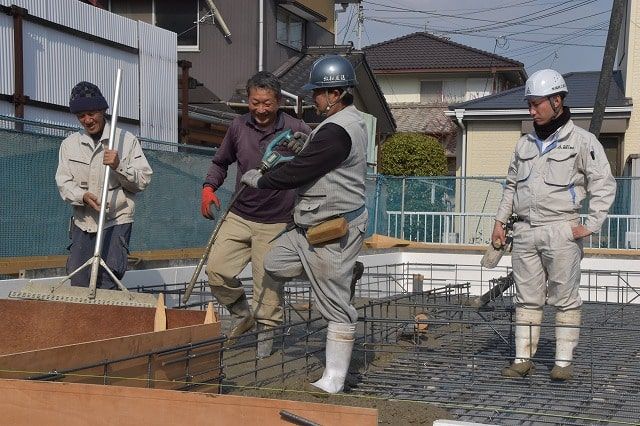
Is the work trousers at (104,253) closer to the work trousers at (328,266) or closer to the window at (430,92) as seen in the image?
the work trousers at (328,266)

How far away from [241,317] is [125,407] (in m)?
2.58

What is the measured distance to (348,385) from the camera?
4637 mm

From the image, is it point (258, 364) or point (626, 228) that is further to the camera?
point (626, 228)

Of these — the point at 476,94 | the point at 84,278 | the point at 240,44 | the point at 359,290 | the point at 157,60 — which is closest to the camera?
the point at 84,278

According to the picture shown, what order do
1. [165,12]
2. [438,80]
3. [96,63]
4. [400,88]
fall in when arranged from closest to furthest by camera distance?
1. [96,63]
2. [165,12]
3. [438,80]
4. [400,88]

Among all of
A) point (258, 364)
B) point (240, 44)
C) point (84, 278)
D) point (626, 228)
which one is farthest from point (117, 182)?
point (240, 44)

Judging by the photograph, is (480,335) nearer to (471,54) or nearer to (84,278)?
(84,278)

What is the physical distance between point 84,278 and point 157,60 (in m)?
8.16

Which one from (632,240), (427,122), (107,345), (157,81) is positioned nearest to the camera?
(107,345)

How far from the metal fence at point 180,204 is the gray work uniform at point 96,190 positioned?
1218 millimetres

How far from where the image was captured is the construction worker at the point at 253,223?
5.45 metres

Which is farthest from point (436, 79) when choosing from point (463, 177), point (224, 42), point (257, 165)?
point (257, 165)

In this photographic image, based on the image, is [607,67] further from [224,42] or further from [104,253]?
[104,253]

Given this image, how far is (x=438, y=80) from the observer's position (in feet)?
115
